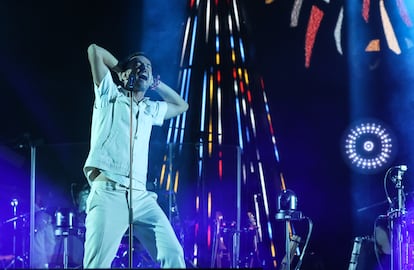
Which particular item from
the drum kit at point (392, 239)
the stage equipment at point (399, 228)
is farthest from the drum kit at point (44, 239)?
the stage equipment at point (399, 228)

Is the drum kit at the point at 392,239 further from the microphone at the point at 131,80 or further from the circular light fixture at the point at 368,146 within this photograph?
the microphone at the point at 131,80

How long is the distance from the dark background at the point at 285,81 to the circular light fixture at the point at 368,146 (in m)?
0.06

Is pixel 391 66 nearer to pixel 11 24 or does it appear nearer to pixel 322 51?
pixel 322 51

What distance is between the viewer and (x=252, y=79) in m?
7.62

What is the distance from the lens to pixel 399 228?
5.88 m

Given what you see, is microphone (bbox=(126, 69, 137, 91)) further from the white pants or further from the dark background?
the dark background

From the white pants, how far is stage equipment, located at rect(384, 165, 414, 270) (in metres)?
2.59

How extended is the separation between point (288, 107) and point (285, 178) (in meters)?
0.77

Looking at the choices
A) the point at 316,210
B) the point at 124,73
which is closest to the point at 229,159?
the point at 316,210

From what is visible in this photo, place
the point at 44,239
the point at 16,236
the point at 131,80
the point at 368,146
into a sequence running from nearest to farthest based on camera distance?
the point at 131,80
the point at 368,146
the point at 16,236
the point at 44,239

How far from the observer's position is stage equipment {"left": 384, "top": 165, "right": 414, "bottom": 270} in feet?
19.1

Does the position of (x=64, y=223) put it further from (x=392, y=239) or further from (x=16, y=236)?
(x=392, y=239)

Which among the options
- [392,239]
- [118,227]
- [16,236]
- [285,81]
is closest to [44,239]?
[16,236]

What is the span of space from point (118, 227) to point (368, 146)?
13.8ft
